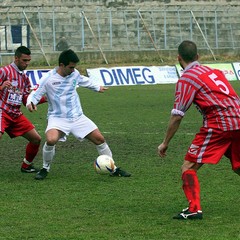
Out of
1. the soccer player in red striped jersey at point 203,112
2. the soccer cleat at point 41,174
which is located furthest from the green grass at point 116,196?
the soccer player in red striped jersey at point 203,112

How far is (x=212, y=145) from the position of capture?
8.76m

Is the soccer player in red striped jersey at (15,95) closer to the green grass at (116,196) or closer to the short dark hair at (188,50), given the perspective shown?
the green grass at (116,196)

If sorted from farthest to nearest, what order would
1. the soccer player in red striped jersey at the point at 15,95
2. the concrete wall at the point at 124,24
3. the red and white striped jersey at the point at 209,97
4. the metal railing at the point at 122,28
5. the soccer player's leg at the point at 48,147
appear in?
the concrete wall at the point at 124,24, the metal railing at the point at 122,28, the soccer player in red striped jersey at the point at 15,95, the soccer player's leg at the point at 48,147, the red and white striped jersey at the point at 209,97

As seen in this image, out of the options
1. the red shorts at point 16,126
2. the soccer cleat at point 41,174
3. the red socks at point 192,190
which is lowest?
the soccer cleat at point 41,174

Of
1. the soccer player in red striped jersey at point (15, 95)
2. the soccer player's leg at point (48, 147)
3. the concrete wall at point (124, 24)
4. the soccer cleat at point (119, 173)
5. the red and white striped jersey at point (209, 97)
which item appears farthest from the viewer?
the concrete wall at point (124, 24)

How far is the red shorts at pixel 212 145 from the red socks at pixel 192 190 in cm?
17

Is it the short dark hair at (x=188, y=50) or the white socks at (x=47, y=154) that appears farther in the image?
the white socks at (x=47, y=154)

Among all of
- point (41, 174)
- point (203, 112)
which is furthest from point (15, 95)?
point (203, 112)

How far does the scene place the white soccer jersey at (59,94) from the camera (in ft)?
39.2

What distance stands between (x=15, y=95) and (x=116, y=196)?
278cm

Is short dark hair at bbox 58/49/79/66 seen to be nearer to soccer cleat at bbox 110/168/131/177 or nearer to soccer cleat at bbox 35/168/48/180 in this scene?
soccer cleat at bbox 35/168/48/180

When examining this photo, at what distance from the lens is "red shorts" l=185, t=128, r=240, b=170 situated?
8750 mm

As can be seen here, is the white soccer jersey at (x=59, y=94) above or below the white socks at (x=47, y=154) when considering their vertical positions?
above

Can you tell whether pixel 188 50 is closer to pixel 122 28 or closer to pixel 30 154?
pixel 30 154
